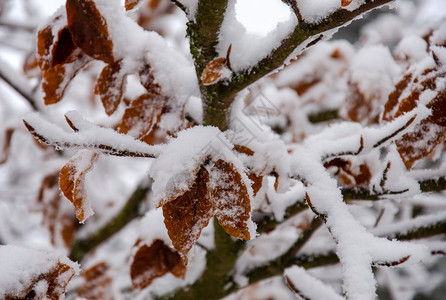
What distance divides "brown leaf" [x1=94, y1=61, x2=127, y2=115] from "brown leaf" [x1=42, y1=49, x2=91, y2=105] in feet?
0.14

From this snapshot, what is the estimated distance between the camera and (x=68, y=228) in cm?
119

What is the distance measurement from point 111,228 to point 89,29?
923 millimetres

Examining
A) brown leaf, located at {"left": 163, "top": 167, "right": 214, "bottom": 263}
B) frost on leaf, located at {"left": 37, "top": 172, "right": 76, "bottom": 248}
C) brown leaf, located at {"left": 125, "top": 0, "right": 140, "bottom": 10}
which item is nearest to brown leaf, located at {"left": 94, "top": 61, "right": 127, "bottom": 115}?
brown leaf, located at {"left": 125, "top": 0, "right": 140, "bottom": 10}

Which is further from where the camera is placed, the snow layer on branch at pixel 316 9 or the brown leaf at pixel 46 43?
the brown leaf at pixel 46 43

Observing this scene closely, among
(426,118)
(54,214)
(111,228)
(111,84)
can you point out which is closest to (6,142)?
(54,214)

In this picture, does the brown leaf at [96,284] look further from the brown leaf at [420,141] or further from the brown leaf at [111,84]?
the brown leaf at [420,141]

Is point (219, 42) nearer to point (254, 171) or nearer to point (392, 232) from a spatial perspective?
point (254, 171)

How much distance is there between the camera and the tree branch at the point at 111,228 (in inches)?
50.3

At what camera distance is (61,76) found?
1.91ft

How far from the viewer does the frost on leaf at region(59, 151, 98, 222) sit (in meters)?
0.46

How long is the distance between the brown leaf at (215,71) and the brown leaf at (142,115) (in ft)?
0.47

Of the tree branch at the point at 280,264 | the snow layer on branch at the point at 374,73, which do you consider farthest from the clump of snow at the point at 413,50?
the tree branch at the point at 280,264

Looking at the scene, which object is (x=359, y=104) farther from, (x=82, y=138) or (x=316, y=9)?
(x=82, y=138)

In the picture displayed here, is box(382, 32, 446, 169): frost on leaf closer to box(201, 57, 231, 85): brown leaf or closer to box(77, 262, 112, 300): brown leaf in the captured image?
box(201, 57, 231, 85): brown leaf
